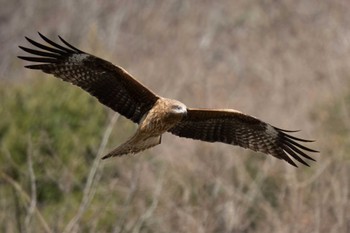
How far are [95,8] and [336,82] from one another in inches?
1080

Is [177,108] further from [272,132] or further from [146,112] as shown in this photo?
A: [272,132]

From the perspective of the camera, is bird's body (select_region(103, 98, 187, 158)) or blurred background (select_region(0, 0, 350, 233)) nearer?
bird's body (select_region(103, 98, 187, 158))

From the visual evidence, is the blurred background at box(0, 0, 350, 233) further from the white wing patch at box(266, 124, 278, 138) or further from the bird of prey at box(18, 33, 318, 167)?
the white wing patch at box(266, 124, 278, 138)

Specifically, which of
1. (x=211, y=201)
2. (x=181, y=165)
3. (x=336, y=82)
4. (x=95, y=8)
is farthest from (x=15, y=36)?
(x=211, y=201)

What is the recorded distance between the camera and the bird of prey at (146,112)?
9.13m

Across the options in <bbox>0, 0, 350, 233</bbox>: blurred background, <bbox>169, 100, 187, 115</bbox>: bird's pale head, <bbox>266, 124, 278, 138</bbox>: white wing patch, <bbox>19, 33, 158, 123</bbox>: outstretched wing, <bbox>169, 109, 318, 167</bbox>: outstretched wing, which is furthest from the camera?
<bbox>0, 0, 350, 233</bbox>: blurred background

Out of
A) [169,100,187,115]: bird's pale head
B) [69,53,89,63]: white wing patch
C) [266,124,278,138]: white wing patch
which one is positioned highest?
[266,124,278,138]: white wing patch

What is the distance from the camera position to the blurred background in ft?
42.5

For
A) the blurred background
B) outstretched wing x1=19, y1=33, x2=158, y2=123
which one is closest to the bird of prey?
outstretched wing x1=19, y1=33, x2=158, y2=123

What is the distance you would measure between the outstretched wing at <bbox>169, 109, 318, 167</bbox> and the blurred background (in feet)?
2.11

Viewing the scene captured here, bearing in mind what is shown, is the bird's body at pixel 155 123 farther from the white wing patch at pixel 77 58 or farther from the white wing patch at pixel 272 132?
the white wing patch at pixel 272 132

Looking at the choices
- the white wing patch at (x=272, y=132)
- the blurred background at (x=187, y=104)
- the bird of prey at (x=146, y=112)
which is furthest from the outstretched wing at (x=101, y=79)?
the white wing patch at (x=272, y=132)

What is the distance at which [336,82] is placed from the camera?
93.9 feet

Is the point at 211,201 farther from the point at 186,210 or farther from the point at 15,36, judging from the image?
the point at 15,36
